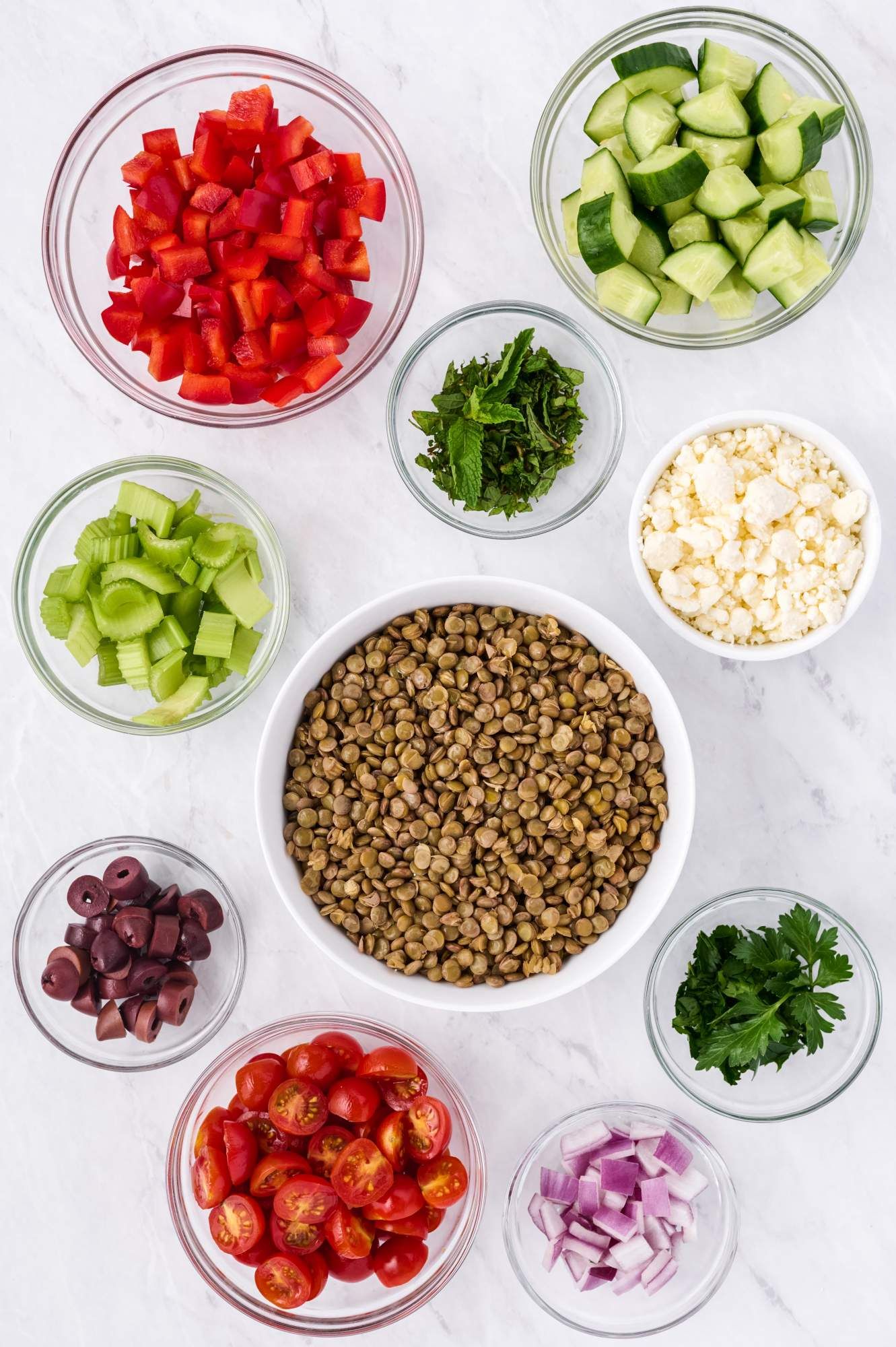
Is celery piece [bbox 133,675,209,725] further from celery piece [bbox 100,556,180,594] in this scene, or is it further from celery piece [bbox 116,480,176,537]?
celery piece [bbox 116,480,176,537]

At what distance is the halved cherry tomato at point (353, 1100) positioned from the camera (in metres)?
2.35

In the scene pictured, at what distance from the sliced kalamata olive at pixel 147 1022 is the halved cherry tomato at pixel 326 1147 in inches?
19.1

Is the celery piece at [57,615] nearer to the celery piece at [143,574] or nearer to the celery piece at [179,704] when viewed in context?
the celery piece at [143,574]

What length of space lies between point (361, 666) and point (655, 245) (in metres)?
1.22

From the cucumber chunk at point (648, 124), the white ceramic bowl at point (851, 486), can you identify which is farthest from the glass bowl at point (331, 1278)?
the cucumber chunk at point (648, 124)

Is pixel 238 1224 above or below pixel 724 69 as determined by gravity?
below

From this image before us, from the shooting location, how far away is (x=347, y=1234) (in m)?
2.31

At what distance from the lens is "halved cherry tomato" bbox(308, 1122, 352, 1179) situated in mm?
2387

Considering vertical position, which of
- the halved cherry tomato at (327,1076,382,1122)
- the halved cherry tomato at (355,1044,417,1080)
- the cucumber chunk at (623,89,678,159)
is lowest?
the halved cherry tomato at (327,1076,382,1122)

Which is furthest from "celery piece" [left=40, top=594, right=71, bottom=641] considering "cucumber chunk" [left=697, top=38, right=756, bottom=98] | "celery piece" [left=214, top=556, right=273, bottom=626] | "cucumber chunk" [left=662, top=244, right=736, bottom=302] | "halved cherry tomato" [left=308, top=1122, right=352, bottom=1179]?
"cucumber chunk" [left=697, top=38, right=756, bottom=98]

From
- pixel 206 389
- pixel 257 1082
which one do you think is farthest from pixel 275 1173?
pixel 206 389

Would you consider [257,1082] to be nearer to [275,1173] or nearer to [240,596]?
[275,1173]

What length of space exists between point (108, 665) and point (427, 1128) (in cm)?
140

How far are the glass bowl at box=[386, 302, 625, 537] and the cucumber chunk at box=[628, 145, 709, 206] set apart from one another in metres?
0.38
